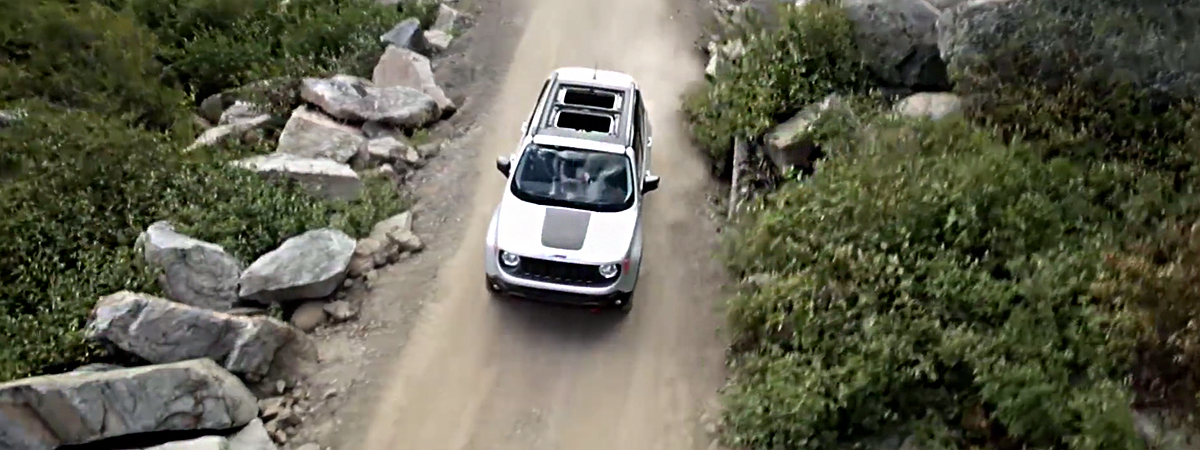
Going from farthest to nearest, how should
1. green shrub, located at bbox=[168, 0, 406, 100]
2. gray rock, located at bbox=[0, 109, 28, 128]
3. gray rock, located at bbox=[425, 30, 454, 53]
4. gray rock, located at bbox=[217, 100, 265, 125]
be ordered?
gray rock, located at bbox=[425, 30, 454, 53]
green shrub, located at bbox=[168, 0, 406, 100]
gray rock, located at bbox=[217, 100, 265, 125]
gray rock, located at bbox=[0, 109, 28, 128]

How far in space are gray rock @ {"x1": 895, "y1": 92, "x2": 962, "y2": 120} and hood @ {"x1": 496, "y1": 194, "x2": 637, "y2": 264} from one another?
4.71 metres

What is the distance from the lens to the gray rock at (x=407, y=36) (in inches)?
624

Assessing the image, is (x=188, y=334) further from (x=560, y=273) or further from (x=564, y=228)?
(x=564, y=228)

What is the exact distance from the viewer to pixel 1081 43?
10812 millimetres

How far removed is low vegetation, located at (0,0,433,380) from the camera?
9.73 m

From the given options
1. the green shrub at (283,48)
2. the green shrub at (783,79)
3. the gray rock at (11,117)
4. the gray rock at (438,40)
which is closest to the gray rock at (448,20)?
the gray rock at (438,40)

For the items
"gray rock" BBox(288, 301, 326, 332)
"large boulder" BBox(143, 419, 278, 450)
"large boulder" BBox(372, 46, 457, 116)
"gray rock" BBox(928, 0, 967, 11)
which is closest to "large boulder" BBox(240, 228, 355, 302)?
"gray rock" BBox(288, 301, 326, 332)

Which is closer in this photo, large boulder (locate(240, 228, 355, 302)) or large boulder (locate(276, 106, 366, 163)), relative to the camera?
large boulder (locate(240, 228, 355, 302))

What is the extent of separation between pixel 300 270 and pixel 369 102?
15.4 feet

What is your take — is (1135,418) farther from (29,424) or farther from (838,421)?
(29,424)

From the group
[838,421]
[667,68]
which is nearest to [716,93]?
[667,68]

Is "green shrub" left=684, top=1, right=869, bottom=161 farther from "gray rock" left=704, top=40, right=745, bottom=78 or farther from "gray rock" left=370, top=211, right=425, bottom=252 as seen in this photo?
"gray rock" left=370, top=211, right=425, bottom=252

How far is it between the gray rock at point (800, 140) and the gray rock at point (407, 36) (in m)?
7.53

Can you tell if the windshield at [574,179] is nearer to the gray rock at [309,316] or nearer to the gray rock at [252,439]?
the gray rock at [309,316]
